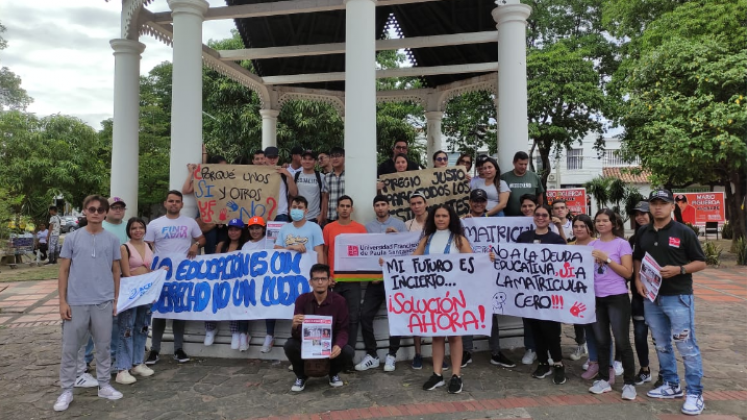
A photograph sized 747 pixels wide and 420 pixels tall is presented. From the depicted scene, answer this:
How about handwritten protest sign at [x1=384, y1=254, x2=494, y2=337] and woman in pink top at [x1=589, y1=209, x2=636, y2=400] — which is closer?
woman in pink top at [x1=589, y1=209, x2=636, y2=400]

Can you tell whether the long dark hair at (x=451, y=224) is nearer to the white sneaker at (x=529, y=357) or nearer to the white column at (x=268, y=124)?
the white sneaker at (x=529, y=357)

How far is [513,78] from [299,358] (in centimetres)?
501

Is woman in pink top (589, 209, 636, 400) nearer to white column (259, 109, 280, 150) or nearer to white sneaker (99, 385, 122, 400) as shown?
white sneaker (99, 385, 122, 400)

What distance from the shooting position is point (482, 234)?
6246 mm

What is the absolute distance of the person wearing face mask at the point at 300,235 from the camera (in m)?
5.75

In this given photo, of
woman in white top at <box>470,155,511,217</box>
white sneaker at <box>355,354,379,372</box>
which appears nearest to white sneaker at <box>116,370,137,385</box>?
white sneaker at <box>355,354,379,372</box>

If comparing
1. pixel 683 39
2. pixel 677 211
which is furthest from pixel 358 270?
pixel 683 39

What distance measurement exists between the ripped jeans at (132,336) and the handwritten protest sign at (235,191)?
174cm

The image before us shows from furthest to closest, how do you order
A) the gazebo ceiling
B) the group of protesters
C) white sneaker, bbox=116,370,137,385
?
the gazebo ceiling, white sneaker, bbox=116,370,137,385, the group of protesters

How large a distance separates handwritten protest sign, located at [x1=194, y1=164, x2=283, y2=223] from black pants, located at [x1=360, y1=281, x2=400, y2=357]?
211 cm

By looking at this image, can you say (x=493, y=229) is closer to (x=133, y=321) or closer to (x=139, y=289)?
(x=139, y=289)

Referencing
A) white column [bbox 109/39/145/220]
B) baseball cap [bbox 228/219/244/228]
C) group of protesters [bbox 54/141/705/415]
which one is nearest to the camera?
group of protesters [bbox 54/141/705/415]

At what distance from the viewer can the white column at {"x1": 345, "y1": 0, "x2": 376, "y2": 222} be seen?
649 centimetres

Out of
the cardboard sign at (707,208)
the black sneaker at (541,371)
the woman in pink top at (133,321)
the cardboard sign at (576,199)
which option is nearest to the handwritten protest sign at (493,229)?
the black sneaker at (541,371)
